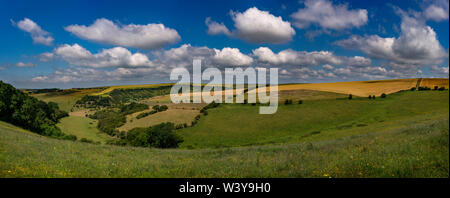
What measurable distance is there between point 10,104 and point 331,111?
90.8m

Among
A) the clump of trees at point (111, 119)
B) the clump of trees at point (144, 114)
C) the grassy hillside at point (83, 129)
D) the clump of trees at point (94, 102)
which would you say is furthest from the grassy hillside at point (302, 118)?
the clump of trees at point (94, 102)

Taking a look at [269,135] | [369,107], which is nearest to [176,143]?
[269,135]

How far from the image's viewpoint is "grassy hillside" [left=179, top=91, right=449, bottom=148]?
5600cm

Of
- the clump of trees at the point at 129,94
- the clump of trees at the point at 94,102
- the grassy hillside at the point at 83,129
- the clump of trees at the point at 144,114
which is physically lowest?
the grassy hillside at the point at 83,129

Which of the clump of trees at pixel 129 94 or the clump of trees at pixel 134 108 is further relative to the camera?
the clump of trees at pixel 129 94

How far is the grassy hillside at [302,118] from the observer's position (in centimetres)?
5600

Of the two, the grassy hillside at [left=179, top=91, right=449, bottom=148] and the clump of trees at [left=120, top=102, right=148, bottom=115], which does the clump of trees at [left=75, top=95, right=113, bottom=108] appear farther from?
the grassy hillside at [left=179, top=91, right=449, bottom=148]

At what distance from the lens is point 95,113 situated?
430ft

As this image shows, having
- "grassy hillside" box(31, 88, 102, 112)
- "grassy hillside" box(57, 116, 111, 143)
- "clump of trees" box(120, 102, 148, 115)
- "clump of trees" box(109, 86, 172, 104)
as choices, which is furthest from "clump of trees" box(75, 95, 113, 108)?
"clump of trees" box(120, 102, 148, 115)

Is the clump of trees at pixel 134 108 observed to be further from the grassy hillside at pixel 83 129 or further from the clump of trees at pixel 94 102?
the clump of trees at pixel 94 102

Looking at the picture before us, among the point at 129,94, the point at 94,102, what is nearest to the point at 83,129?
the point at 94,102

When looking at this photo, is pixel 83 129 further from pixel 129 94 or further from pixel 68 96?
pixel 129 94

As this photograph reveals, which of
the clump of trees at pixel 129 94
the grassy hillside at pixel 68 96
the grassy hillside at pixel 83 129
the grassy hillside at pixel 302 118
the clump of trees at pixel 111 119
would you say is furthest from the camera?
the clump of trees at pixel 129 94
